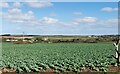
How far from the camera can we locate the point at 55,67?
54.3ft

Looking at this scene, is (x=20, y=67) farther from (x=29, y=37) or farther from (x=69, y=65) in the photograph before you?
(x=29, y=37)

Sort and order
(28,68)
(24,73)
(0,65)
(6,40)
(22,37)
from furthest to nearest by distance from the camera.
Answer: (22,37) < (6,40) < (0,65) < (28,68) < (24,73)

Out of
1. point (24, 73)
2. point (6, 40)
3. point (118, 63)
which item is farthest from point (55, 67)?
point (6, 40)

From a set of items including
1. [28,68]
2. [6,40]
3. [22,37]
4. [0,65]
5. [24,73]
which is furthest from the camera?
[22,37]

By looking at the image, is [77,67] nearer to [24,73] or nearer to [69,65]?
[69,65]

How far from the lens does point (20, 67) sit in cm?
1652

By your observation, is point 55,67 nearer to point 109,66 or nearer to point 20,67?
point 20,67

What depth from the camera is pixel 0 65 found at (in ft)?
56.6

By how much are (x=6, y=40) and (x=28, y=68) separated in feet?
220

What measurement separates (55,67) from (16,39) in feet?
230

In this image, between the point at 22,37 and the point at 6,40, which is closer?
the point at 6,40

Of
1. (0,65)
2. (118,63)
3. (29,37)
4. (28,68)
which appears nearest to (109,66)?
(118,63)

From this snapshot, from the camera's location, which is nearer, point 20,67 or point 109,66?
point 20,67

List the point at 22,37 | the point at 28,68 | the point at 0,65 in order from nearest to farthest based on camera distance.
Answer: the point at 28,68
the point at 0,65
the point at 22,37
